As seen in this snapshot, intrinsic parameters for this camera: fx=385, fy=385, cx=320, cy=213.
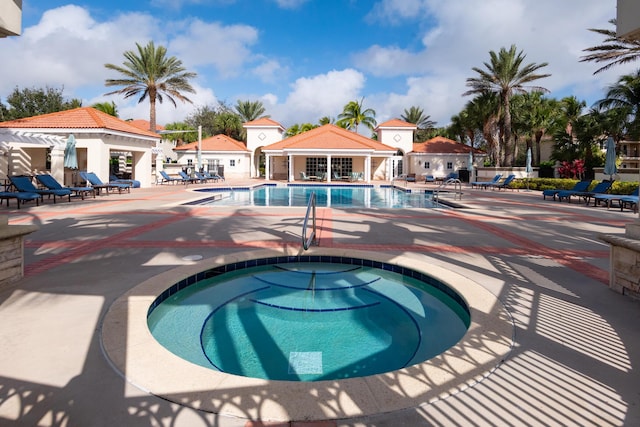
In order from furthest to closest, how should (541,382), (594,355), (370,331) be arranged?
(370,331) < (594,355) < (541,382)

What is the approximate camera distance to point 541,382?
302 cm

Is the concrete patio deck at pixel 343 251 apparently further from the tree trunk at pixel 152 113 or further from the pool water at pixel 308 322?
the tree trunk at pixel 152 113

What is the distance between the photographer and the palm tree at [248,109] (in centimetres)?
5641

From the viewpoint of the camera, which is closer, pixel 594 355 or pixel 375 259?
pixel 594 355

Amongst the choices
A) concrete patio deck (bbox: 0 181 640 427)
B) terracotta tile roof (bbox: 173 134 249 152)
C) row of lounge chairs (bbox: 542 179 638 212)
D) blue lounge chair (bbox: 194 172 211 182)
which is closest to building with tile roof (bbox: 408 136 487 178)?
terracotta tile roof (bbox: 173 134 249 152)

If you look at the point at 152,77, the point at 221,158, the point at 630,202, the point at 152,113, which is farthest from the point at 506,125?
the point at 152,77

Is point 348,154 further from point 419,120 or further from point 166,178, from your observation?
point 419,120

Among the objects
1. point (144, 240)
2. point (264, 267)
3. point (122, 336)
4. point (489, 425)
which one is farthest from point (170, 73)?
point (489, 425)

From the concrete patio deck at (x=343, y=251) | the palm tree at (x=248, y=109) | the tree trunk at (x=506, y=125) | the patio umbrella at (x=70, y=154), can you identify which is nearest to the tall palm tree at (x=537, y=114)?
the tree trunk at (x=506, y=125)

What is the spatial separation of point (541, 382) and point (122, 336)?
3.68m

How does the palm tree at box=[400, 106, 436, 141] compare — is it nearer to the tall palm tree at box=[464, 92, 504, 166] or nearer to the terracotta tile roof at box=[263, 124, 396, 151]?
the tall palm tree at box=[464, 92, 504, 166]

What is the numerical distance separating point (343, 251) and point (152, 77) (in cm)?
3325

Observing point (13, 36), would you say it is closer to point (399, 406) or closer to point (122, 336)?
point (122, 336)

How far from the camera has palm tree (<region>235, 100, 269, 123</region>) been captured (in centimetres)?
5641
